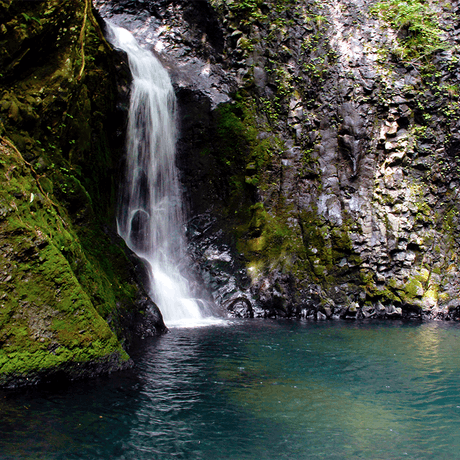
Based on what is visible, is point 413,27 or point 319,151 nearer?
point 319,151

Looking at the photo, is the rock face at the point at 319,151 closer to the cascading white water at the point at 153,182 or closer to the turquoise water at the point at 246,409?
the cascading white water at the point at 153,182

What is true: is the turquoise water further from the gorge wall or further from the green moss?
the gorge wall

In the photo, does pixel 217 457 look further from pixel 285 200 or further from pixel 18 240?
pixel 285 200

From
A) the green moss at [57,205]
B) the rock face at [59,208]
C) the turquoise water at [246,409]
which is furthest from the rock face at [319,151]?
the turquoise water at [246,409]

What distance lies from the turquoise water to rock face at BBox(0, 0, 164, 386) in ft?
1.89

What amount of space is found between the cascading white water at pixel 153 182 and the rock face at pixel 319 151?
72 centimetres

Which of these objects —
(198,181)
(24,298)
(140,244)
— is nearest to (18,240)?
(24,298)

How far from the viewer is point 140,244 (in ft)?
45.2

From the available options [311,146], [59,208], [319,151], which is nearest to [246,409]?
[59,208]

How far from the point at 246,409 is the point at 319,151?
41.6ft

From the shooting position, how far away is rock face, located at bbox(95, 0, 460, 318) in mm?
14164

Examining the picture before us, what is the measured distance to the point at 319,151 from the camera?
51.0 ft

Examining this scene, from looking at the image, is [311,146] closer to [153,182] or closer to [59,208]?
[153,182]

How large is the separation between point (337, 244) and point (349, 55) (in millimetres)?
8632
